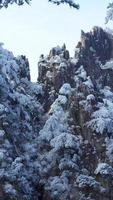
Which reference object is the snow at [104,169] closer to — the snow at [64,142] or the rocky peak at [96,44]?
the snow at [64,142]

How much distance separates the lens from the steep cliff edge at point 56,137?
26906mm

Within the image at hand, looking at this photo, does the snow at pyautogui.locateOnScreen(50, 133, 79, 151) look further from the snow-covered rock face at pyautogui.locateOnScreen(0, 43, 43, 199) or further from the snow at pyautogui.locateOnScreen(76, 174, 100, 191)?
the snow at pyautogui.locateOnScreen(76, 174, 100, 191)

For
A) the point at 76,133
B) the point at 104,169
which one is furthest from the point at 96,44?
the point at 104,169

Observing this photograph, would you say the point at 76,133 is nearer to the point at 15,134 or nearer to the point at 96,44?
the point at 15,134

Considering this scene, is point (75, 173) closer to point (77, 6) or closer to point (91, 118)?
point (91, 118)

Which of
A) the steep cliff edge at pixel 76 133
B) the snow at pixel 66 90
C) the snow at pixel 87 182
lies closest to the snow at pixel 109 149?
the steep cliff edge at pixel 76 133

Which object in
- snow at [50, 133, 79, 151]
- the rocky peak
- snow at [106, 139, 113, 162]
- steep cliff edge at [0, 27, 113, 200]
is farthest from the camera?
the rocky peak

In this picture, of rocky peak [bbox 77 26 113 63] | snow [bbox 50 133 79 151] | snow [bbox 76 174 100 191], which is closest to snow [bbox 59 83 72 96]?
snow [bbox 50 133 79 151]

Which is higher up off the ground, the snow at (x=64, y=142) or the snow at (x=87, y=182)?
the snow at (x=64, y=142)

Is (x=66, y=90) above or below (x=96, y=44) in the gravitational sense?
below

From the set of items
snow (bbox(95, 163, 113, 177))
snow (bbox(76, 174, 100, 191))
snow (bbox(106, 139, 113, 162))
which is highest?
snow (bbox(106, 139, 113, 162))

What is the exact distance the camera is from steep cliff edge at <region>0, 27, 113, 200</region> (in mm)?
26906

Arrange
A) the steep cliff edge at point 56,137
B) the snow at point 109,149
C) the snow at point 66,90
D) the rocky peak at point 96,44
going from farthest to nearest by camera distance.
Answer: the rocky peak at point 96,44 < the snow at point 66,90 < the snow at point 109,149 < the steep cliff edge at point 56,137

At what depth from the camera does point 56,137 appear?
98.2ft
